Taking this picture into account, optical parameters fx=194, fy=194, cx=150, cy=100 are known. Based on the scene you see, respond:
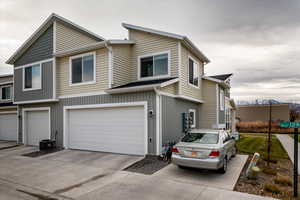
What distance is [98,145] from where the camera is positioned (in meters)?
11.0

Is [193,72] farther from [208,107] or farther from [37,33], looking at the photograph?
[37,33]

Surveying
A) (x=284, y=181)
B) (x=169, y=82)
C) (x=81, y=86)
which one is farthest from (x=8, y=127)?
(x=284, y=181)

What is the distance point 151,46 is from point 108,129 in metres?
5.44

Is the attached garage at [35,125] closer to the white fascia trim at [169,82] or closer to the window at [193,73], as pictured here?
the white fascia trim at [169,82]

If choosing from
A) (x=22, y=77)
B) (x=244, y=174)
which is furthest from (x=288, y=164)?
(x=22, y=77)

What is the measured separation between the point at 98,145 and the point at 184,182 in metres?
6.18

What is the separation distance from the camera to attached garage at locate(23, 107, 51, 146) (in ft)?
43.4

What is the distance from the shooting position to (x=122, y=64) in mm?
11398

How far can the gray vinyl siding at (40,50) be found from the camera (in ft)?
41.9

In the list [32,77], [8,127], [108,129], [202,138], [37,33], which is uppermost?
[37,33]

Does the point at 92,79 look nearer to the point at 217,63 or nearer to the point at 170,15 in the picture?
the point at 170,15

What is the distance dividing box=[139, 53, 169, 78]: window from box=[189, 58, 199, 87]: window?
1.94 meters

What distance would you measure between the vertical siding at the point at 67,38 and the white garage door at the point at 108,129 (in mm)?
4491

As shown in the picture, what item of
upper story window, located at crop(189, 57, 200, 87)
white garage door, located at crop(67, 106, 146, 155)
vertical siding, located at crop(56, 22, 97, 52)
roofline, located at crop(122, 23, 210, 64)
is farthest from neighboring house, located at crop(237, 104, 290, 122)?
vertical siding, located at crop(56, 22, 97, 52)
